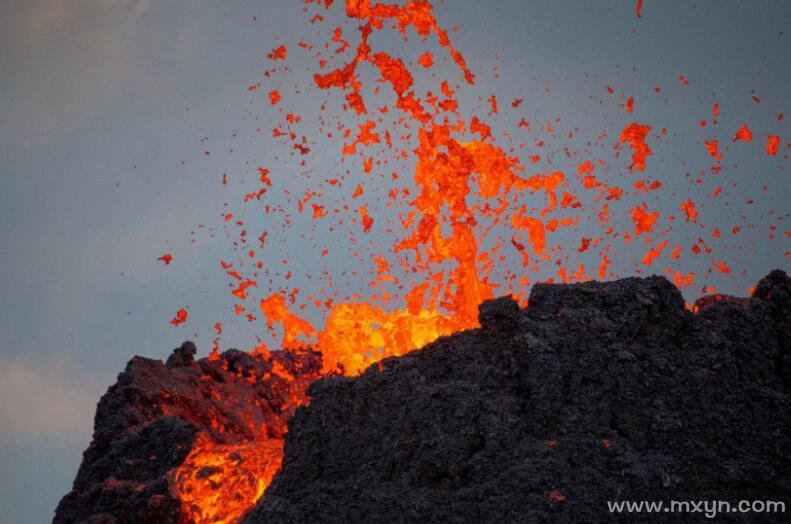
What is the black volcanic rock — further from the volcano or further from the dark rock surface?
the dark rock surface

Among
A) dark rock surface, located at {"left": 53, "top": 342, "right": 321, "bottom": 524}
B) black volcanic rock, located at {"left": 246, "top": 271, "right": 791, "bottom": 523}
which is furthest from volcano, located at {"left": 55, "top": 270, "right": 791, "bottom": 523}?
dark rock surface, located at {"left": 53, "top": 342, "right": 321, "bottom": 524}

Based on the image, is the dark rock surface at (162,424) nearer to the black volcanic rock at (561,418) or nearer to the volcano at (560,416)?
the volcano at (560,416)

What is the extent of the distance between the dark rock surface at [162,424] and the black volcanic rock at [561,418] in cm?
418

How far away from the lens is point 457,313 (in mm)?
14172

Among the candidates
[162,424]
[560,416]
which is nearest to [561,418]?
[560,416]

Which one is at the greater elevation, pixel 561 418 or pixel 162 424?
pixel 162 424

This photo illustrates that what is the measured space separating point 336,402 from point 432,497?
176 centimetres

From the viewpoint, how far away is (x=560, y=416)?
672cm

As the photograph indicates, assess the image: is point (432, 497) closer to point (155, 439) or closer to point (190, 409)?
point (155, 439)

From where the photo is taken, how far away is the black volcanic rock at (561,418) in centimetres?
612

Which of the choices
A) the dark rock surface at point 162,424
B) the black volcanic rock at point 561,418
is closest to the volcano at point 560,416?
the black volcanic rock at point 561,418

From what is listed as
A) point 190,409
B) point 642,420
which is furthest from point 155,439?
point 642,420

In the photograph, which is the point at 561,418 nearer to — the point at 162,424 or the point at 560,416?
the point at 560,416

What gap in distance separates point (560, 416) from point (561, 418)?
0.03m
